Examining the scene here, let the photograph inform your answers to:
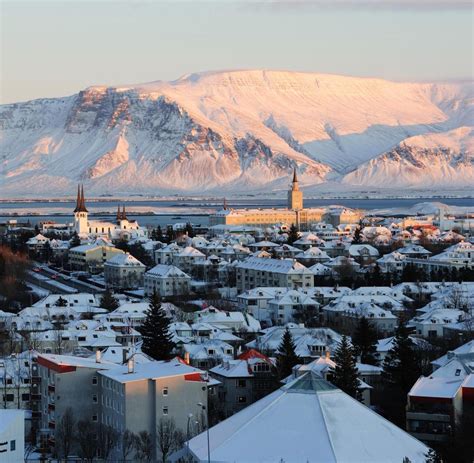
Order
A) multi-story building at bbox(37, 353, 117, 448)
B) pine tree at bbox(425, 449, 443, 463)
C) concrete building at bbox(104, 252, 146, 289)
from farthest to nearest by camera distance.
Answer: concrete building at bbox(104, 252, 146, 289)
multi-story building at bbox(37, 353, 117, 448)
pine tree at bbox(425, 449, 443, 463)

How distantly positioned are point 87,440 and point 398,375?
25.3ft

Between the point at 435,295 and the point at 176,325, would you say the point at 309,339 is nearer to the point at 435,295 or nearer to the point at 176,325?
the point at 176,325

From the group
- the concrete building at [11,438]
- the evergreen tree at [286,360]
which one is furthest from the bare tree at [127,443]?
the evergreen tree at [286,360]

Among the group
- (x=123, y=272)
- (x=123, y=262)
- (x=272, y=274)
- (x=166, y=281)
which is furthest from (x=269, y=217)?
(x=166, y=281)

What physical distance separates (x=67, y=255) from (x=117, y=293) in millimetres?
18964

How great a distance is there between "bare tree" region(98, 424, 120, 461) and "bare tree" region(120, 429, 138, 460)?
16 cm

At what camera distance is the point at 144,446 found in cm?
2733

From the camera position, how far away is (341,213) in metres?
123

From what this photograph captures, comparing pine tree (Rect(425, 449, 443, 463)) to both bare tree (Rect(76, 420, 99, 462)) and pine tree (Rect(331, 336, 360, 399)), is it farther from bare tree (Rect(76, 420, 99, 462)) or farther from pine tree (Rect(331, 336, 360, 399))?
pine tree (Rect(331, 336, 360, 399))

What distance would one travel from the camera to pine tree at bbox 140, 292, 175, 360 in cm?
3738

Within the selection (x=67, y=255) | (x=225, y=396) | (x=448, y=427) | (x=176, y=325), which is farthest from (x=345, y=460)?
(x=67, y=255)

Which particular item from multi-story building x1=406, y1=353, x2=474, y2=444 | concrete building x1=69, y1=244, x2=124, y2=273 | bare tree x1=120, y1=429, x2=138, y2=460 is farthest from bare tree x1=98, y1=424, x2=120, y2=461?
concrete building x1=69, y1=244, x2=124, y2=273

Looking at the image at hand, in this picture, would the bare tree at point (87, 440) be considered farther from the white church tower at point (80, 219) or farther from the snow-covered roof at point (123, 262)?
the white church tower at point (80, 219)

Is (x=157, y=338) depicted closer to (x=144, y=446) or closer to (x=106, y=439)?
(x=106, y=439)
